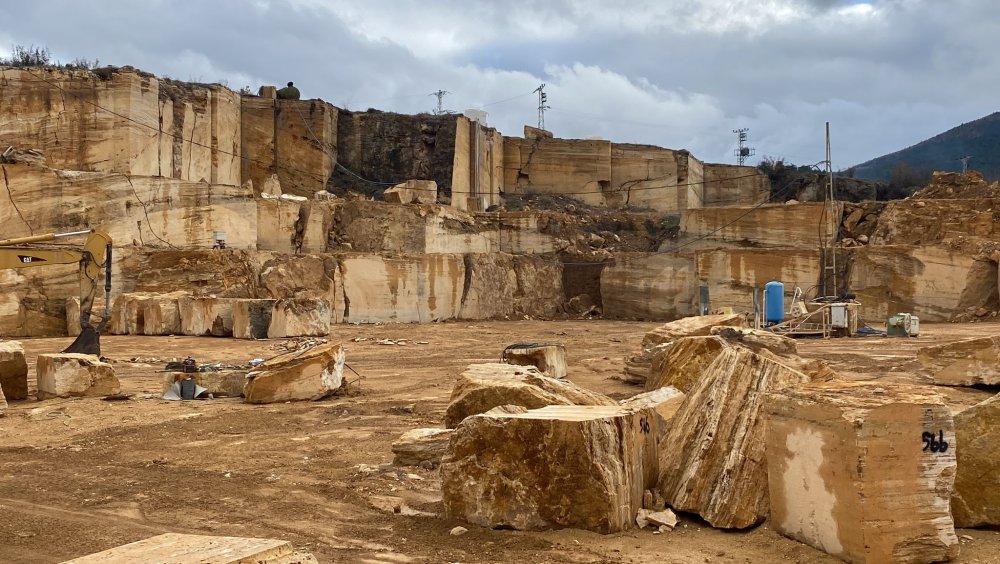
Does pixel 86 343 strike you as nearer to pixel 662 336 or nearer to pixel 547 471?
pixel 662 336

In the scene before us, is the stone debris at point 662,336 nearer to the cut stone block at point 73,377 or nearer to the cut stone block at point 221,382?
the cut stone block at point 221,382

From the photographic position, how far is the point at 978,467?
4402mm

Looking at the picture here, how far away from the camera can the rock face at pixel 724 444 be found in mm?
4449

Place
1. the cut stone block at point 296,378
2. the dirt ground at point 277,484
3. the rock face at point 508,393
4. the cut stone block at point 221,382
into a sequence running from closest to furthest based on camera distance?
1. the dirt ground at point 277,484
2. the rock face at point 508,393
3. the cut stone block at point 296,378
4. the cut stone block at point 221,382

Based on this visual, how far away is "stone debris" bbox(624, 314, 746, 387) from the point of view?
1084 cm

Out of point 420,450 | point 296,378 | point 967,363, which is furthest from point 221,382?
point 967,363

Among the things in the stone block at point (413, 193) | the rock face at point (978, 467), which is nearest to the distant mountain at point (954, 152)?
A: the stone block at point (413, 193)

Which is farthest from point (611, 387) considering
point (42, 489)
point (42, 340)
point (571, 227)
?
point (571, 227)

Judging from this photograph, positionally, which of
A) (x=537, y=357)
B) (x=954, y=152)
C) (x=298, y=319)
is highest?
(x=954, y=152)

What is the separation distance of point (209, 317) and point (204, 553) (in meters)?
16.2

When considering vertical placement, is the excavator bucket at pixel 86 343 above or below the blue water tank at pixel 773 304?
below

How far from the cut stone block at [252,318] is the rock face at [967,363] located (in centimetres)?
1303

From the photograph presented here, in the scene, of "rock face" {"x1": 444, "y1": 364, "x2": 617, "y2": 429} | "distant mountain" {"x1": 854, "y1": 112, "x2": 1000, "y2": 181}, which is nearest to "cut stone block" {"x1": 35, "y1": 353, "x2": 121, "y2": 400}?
"rock face" {"x1": 444, "y1": 364, "x2": 617, "y2": 429}

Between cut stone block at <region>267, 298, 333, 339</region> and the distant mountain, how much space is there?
205ft
